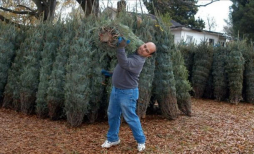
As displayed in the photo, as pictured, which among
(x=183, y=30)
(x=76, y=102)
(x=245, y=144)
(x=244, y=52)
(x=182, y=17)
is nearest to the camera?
(x=245, y=144)

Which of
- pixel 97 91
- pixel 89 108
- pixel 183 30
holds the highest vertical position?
pixel 183 30

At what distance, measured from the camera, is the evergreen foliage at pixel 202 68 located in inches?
412

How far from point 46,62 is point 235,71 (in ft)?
21.4

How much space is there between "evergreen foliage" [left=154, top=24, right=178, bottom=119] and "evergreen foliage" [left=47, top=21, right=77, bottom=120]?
1846 mm

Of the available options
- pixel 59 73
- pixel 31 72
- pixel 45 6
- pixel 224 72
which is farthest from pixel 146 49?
pixel 45 6

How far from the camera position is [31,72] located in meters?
6.53

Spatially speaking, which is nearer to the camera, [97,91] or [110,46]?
[110,46]

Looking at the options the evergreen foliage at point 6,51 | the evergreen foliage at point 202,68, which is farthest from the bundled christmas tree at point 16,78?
the evergreen foliage at point 202,68

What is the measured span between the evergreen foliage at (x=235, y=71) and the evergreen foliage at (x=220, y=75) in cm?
20

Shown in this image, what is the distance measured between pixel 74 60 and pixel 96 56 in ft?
1.43

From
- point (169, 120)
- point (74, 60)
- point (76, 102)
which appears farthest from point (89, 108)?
point (169, 120)

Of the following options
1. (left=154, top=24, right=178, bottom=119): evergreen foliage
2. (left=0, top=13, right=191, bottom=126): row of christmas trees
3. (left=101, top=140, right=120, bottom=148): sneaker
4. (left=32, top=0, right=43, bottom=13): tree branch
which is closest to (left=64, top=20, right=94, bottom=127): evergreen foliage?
(left=0, top=13, right=191, bottom=126): row of christmas trees

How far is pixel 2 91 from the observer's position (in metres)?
7.54

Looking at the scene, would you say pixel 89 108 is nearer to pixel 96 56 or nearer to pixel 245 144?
pixel 96 56
